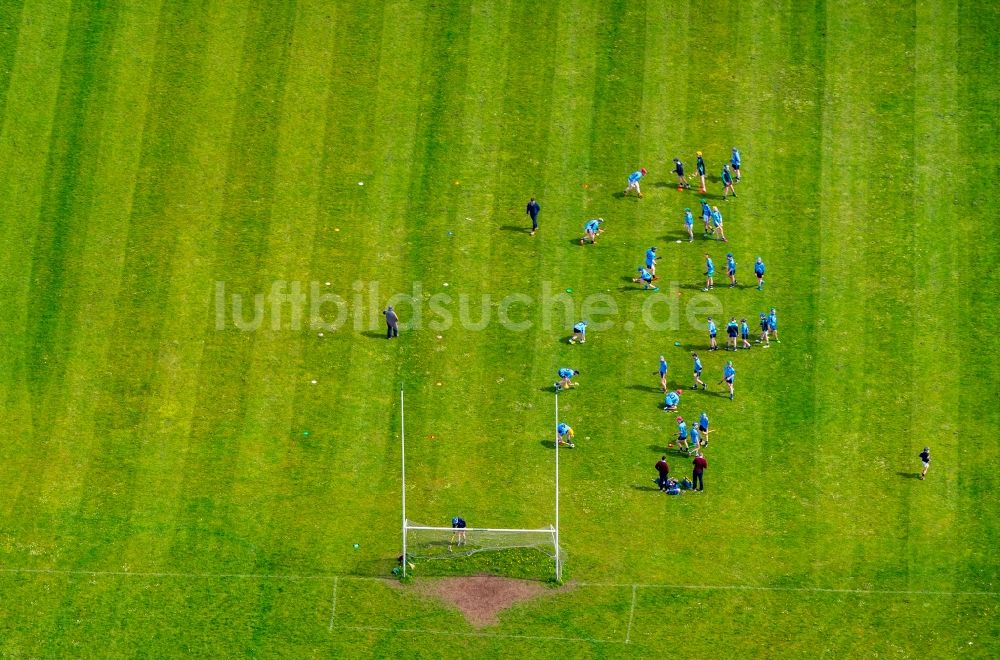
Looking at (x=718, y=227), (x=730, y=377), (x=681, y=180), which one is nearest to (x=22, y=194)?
(x=681, y=180)

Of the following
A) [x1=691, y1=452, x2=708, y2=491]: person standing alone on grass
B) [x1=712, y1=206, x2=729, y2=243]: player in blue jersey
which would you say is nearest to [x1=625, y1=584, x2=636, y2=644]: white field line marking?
[x1=691, y1=452, x2=708, y2=491]: person standing alone on grass

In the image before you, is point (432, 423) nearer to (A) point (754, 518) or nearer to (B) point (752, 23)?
(A) point (754, 518)

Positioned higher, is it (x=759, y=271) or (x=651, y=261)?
(x=651, y=261)

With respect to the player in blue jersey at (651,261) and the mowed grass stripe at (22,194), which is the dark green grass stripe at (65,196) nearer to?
the mowed grass stripe at (22,194)

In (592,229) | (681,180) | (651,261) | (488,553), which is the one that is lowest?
(488,553)

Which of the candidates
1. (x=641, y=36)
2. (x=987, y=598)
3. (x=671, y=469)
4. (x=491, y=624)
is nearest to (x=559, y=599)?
(x=491, y=624)

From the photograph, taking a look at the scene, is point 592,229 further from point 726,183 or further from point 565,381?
point 565,381
